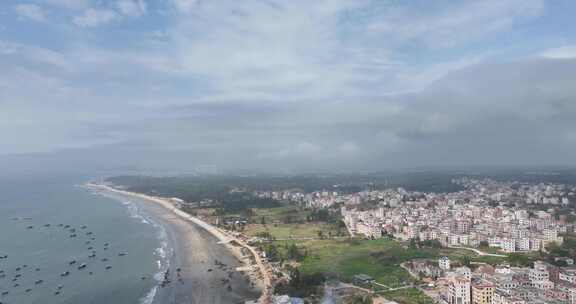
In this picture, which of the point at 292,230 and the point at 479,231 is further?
the point at 292,230

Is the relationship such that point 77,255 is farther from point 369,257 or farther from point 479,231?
point 479,231

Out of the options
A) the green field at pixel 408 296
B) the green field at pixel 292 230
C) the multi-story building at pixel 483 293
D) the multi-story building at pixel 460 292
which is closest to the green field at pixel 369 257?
the green field at pixel 408 296

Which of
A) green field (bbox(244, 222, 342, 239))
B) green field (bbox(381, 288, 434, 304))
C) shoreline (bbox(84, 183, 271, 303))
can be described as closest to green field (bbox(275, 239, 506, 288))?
green field (bbox(381, 288, 434, 304))

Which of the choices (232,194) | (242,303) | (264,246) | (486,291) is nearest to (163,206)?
(232,194)

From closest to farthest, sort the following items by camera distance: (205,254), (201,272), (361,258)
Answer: (201,272) → (361,258) → (205,254)

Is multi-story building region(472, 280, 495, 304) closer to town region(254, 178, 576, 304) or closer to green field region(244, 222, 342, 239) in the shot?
town region(254, 178, 576, 304)

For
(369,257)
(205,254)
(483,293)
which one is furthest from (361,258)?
(205,254)
